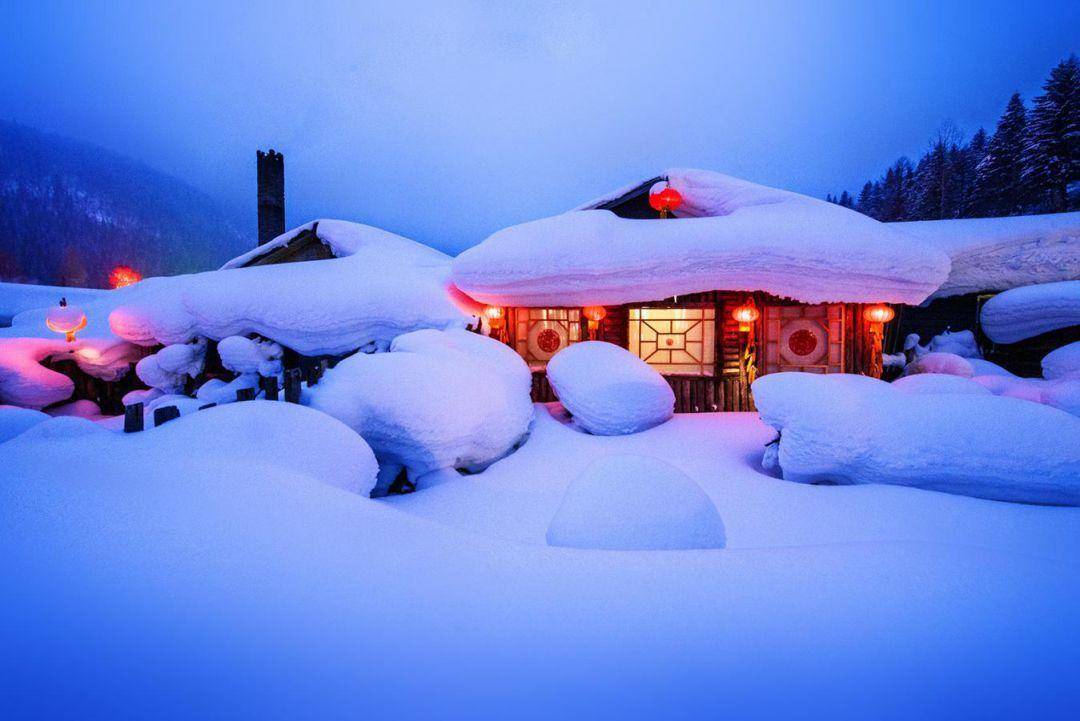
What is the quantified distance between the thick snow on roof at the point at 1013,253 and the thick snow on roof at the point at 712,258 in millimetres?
5808

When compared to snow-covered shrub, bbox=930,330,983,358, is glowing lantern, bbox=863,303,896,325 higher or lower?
higher

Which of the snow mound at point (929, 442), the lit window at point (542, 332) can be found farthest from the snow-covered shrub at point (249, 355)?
the snow mound at point (929, 442)

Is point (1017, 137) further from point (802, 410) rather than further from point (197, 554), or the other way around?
point (197, 554)

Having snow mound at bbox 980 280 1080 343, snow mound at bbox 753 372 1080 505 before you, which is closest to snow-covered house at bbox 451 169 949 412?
snow mound at bbox 753 372 1080 505

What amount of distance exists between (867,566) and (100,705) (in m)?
2.66

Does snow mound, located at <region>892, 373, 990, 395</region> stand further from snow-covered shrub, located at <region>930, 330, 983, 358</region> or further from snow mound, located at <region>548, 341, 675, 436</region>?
snow-covered shrub, located at <region>930, 330, 983, 358</region>

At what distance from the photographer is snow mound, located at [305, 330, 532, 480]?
5258 millimetres

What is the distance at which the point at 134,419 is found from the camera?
12.8 feet

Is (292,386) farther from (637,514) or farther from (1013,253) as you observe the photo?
(1013,253)

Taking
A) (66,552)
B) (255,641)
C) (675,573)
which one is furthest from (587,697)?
(66,552)

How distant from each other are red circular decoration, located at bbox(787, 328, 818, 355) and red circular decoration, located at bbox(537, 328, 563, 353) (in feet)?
18.1

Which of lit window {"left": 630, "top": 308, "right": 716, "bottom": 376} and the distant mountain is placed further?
the distant mountain

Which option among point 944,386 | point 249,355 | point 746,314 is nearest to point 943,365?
point 746,314

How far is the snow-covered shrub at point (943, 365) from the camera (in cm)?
957
